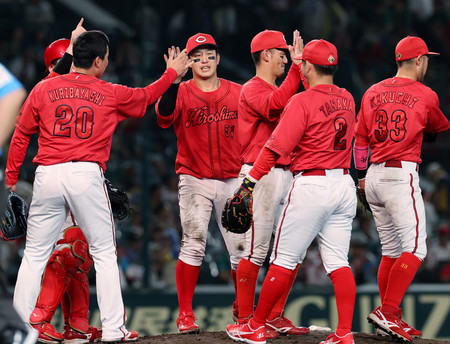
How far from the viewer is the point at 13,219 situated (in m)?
5.37

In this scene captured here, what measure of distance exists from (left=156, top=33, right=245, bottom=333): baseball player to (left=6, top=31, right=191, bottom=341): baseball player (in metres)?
0.78

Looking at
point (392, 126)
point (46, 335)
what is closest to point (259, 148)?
point (392, 126)

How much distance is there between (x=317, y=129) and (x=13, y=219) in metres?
2.17

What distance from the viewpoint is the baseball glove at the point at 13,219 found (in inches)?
211

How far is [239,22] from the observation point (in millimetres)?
13328

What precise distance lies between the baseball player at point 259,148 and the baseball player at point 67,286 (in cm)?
114

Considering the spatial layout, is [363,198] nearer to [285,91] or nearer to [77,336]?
[285,91]

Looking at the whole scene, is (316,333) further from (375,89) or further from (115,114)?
(115,114)

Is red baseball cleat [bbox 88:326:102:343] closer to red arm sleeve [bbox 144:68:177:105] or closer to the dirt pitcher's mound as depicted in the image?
the dirt pitcher's mound

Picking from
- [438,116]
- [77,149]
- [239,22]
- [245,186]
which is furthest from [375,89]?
[239,22]

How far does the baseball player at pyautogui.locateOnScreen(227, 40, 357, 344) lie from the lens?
5113mm

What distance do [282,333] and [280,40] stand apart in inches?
86.1

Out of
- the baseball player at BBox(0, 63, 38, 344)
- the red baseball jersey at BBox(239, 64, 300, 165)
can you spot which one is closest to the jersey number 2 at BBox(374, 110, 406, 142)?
the red baseball jersey at BBox(239, 64, 300, 165)

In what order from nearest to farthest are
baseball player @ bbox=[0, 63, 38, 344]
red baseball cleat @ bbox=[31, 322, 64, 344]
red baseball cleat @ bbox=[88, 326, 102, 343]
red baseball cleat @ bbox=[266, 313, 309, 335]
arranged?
baseball player @ bbox=[0, 63, 38, 344] → red baseball cleat @ bbox=[31, 322, 64, 344] → red baseball cleat @ bbox=[88, 326, 102, 343] → red baseball cleat @ bbox=[266, 313, 309, 335]
